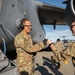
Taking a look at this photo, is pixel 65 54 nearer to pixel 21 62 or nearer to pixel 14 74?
pixel 21 62

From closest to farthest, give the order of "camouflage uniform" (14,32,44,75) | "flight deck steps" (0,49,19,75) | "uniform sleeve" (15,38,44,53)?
"uniform sleeve" (15,38,44,53) → "camouflage uniform" (14,32,44,75) → "flight deck steps" (0,49,19,75)

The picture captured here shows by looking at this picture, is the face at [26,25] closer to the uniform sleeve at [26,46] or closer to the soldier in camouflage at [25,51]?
the soldier in camouflage at [25,51]

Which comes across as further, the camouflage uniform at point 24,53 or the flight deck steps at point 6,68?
the flight deck steps at point 6,68

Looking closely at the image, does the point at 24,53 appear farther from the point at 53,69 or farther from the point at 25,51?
the point at 53,69

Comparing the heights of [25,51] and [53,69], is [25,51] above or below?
above

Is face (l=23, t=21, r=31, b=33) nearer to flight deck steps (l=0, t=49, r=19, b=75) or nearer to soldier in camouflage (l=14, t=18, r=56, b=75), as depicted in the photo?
soldier in camouflage (l=14, t=18, r=56, b=75)

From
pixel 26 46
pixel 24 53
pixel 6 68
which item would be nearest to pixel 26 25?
pixel 26 46

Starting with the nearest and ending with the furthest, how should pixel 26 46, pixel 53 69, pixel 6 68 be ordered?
pixel 26 46 < pixel 6 68 < pixel 53 69

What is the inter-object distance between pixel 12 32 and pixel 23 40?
10.2 ft

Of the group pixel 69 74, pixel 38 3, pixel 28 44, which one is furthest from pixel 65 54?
pixel 38 3

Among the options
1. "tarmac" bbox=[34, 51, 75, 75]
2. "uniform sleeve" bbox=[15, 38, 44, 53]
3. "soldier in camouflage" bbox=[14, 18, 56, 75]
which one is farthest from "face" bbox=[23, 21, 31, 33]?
"tarmac" bbox=[34, 51, 75, 75]

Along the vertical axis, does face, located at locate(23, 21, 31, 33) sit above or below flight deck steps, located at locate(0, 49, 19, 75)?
above

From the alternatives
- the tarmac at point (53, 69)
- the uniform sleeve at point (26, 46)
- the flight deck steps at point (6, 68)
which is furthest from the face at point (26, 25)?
the tarmac at point (53, 69)

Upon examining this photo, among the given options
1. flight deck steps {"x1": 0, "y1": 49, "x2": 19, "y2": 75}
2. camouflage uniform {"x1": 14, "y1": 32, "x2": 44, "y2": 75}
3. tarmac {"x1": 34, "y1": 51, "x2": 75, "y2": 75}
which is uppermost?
camouflage uniform {"x1": 14, "y1": 32, "x2": 44, "y2": 75}
